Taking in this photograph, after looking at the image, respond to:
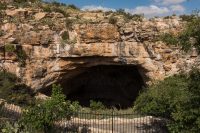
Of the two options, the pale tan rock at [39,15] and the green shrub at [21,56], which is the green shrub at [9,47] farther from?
the pale tan rock at [39,15]

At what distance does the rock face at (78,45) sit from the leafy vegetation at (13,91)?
48 cm

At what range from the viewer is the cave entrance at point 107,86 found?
30.2 meters

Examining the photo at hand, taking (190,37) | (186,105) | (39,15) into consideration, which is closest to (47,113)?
(186,105)

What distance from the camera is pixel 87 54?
24266 millimetres

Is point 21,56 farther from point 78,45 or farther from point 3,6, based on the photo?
point 3,6

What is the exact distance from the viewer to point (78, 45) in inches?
950

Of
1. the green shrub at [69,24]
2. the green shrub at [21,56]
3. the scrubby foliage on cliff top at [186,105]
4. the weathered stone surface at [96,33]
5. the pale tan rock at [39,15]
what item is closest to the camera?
the scrubby foliage on cliff top at [186,105]

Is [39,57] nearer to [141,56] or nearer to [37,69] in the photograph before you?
[37,69]

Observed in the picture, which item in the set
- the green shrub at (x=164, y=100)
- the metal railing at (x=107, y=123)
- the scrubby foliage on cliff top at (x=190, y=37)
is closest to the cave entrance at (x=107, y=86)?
the metal railing at (x=107, y=123)

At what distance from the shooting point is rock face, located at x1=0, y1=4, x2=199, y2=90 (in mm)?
23891

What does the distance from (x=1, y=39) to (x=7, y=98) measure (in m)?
4.35

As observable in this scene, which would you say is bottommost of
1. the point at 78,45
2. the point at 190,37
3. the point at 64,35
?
the point at 190,37

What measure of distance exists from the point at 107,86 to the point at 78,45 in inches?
337

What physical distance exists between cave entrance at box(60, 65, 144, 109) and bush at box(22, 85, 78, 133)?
1478 cm
